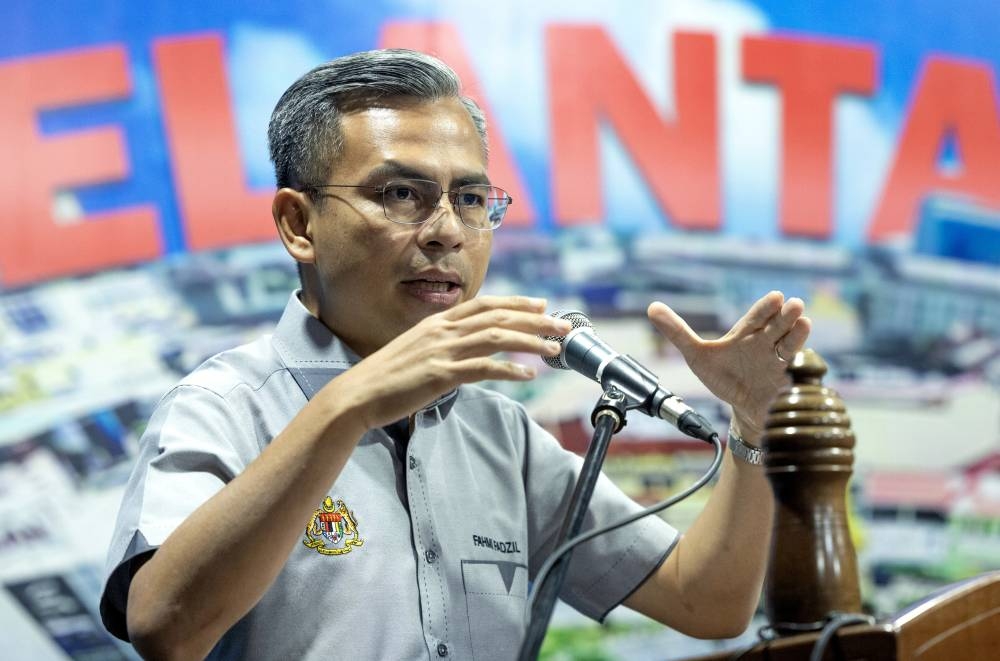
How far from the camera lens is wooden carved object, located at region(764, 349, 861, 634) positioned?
3.44 ft

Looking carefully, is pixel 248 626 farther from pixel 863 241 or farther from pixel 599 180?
pixel 863 241

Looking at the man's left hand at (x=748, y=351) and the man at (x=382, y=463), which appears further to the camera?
the man's left hand at (x=748, y=351)

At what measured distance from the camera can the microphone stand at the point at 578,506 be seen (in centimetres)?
105

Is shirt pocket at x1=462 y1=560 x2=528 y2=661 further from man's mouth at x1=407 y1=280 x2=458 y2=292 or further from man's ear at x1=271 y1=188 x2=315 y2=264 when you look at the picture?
man's ear at x1=271 y1=188 x2=315 y2=264

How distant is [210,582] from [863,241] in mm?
2855

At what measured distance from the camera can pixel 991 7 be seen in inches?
147

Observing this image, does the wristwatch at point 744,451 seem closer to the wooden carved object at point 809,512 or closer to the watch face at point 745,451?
the watch face at point 745,451

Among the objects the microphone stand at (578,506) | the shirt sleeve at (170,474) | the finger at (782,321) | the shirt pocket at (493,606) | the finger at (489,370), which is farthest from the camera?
the shirt pocket at (493,606)

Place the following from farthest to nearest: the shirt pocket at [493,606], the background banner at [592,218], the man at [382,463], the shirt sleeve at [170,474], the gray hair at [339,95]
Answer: the background banner at [592,218] → the gray hair at [339,95] → the shirt pocket at [493,606] → the shirt sleeve at [170,474] → the man at [382,463]

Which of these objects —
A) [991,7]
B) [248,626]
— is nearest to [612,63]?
[991,7]

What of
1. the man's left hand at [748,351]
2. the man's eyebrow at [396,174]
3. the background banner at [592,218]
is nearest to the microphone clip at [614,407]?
the man's left hand at [748,351]

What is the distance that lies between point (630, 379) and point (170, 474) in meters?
0.66

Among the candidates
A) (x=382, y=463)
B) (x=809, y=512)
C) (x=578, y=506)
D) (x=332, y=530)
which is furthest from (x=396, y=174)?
(x=809, y=512)

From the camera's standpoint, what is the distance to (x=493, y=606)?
5.73ft
